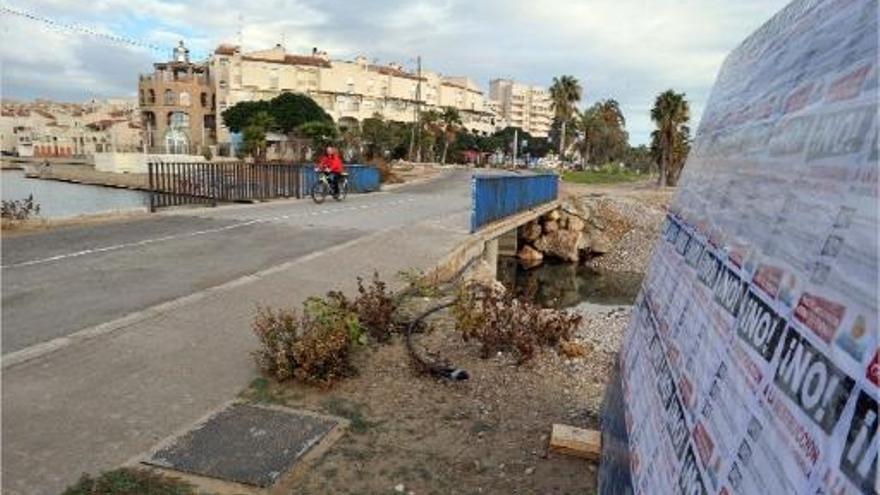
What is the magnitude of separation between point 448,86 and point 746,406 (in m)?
146

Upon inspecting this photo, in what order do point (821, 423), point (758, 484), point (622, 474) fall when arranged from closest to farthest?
point (821, 423) < point (758, 484) < point (622, 474)

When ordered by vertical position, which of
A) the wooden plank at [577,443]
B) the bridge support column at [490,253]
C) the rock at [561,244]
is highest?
the wooden plank at [577,443]

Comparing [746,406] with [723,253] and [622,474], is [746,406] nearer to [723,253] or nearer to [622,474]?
[723,253]

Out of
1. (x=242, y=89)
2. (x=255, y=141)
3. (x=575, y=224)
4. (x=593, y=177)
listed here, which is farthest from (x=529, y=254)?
(x=242, y=89)

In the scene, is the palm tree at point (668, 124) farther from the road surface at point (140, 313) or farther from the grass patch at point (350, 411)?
the grass patch at point (350, 411)

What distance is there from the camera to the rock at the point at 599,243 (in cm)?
3466

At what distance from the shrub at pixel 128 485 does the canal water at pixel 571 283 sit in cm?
1835

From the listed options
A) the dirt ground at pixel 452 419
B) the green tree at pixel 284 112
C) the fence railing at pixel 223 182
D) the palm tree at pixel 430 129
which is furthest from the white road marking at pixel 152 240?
the green tree at pixel 284 112

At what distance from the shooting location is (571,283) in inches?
1103

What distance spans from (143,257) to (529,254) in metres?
24.5

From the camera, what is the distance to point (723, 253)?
2537 mm

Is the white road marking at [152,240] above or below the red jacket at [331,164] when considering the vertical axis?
below

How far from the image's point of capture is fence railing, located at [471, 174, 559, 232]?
1700 centimetres

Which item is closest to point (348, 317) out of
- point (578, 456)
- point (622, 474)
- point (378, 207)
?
point (578, 456)
